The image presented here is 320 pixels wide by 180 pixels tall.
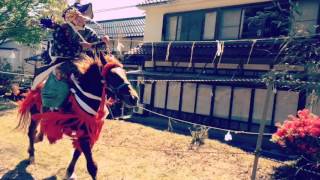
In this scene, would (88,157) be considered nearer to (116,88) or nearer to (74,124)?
(74,124)

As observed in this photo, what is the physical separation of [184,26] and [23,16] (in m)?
7.82

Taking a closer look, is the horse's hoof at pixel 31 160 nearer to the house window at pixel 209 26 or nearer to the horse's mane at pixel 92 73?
the horse's mane at pixel 92 73

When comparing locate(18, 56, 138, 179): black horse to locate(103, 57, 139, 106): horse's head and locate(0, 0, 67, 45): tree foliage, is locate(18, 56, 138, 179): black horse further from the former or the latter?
locate(0, 0, 67, 45): tree foliage

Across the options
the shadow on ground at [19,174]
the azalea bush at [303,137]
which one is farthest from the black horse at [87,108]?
the azalea bush at [303,137]

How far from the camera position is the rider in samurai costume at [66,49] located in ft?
17.6

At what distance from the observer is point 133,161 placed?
22.7ft

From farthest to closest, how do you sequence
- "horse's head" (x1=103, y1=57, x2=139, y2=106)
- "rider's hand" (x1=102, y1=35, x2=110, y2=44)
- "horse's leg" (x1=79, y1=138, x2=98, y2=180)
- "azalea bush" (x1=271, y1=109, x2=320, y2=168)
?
"azalea bush" (x1=271, y1=109, x2=320, y2=168)
"rider's hand" (x1=102, y1=35, x2=110, y2=44)
"horse's leg" (x1=79, y1=138, x2=98, y2=180)
"horse's head" (x1=103, y1=57, x2=139, y2=106)

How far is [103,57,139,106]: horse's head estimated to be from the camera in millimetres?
4820

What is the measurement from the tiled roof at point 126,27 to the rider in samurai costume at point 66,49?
14.6 metres

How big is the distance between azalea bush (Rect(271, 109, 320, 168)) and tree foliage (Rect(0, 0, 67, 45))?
38.6 ft

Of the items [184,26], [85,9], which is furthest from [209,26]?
[85,9]

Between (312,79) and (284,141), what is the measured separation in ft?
14.3

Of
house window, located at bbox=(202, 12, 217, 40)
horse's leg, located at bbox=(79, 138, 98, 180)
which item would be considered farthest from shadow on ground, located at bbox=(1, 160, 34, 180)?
house window, located at bbox=(202, 12, 217, 40)

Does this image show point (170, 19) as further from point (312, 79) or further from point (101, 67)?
point (312, 79)
